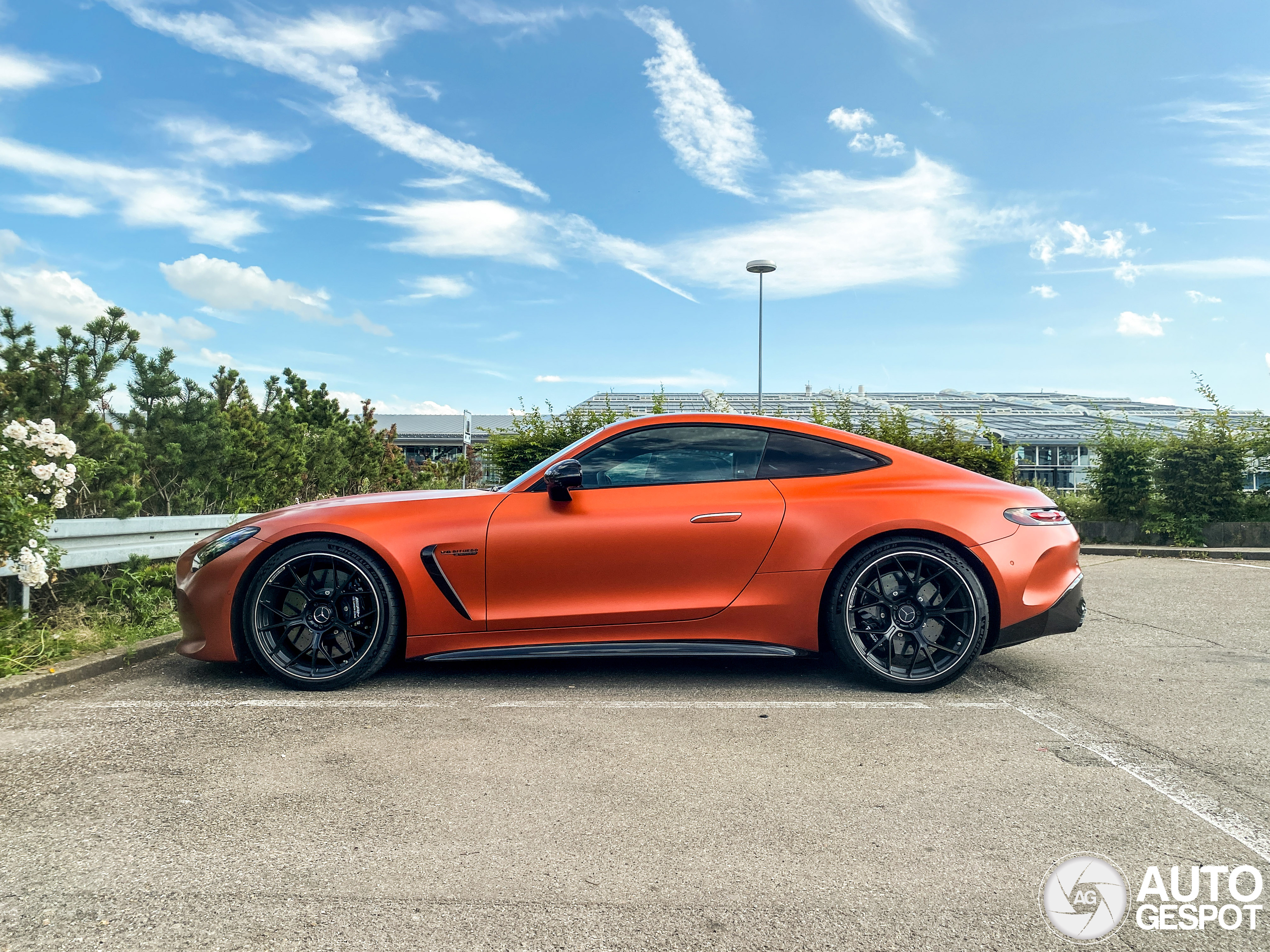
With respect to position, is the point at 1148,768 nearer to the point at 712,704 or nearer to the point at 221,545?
the point at 712,704

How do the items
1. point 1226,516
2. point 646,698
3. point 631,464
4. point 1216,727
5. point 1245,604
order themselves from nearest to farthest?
1. point 1216,727
2. point 646,698
3. point 631,464
4. point 1245,604
5. point 1226,516

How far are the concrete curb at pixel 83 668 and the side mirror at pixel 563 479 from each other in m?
2.68

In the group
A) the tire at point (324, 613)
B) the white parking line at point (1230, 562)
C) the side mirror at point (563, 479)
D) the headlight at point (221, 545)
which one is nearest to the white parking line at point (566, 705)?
the tire at point (324, 613)

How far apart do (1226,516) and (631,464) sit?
1318cm

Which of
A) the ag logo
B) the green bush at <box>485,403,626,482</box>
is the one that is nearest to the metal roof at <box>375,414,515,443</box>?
the green bush at <box>485,403,626,482</box>

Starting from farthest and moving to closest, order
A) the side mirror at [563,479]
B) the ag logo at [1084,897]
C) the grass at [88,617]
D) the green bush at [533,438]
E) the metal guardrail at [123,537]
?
the green bush at [533,438] < the metal guardrail at [123,537] < the grass at [88,617] < the side mirror at [563,479] < the ag logo at [1084,897]

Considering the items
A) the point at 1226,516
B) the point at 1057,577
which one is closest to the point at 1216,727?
the point at 1057,577

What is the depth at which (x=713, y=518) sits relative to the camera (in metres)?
4.24

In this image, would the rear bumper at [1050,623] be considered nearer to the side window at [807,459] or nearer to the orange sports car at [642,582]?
the orange sports car at [642,582]

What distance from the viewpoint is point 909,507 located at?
4258mm

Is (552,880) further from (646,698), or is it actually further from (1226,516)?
(1226,516)

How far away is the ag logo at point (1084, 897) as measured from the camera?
203cm

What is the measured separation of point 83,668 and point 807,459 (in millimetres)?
4021

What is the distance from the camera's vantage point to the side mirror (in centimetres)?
416
